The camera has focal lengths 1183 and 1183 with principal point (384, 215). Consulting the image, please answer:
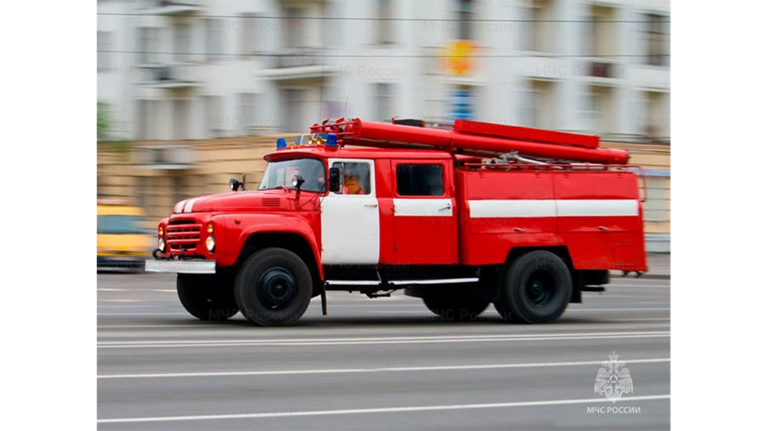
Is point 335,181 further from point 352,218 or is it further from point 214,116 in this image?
point 214,116

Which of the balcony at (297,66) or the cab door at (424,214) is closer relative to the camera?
the cab door at (424,214)

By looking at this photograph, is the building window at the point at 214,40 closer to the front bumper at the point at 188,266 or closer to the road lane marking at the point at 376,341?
the front bumper at the point at 188,266

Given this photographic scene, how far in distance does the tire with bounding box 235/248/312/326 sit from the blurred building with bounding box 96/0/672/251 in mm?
26859

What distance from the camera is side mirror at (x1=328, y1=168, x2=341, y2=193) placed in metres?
15.7

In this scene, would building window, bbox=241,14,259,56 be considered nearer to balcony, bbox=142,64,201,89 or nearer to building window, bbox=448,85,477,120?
balcony, bbox=142,64,201,89

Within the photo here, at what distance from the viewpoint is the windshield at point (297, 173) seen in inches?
619

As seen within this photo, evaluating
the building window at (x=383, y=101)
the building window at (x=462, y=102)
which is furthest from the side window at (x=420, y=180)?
the building window at (x=462, y=102)

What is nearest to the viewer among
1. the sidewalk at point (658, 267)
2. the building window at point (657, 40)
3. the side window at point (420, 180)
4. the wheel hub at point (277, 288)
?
the wheel hub at point (277, 288)

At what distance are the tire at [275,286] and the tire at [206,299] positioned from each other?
1181mm

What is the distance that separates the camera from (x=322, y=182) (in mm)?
15742

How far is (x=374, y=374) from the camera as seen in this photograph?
34.7ft

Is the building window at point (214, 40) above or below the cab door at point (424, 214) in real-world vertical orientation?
above
